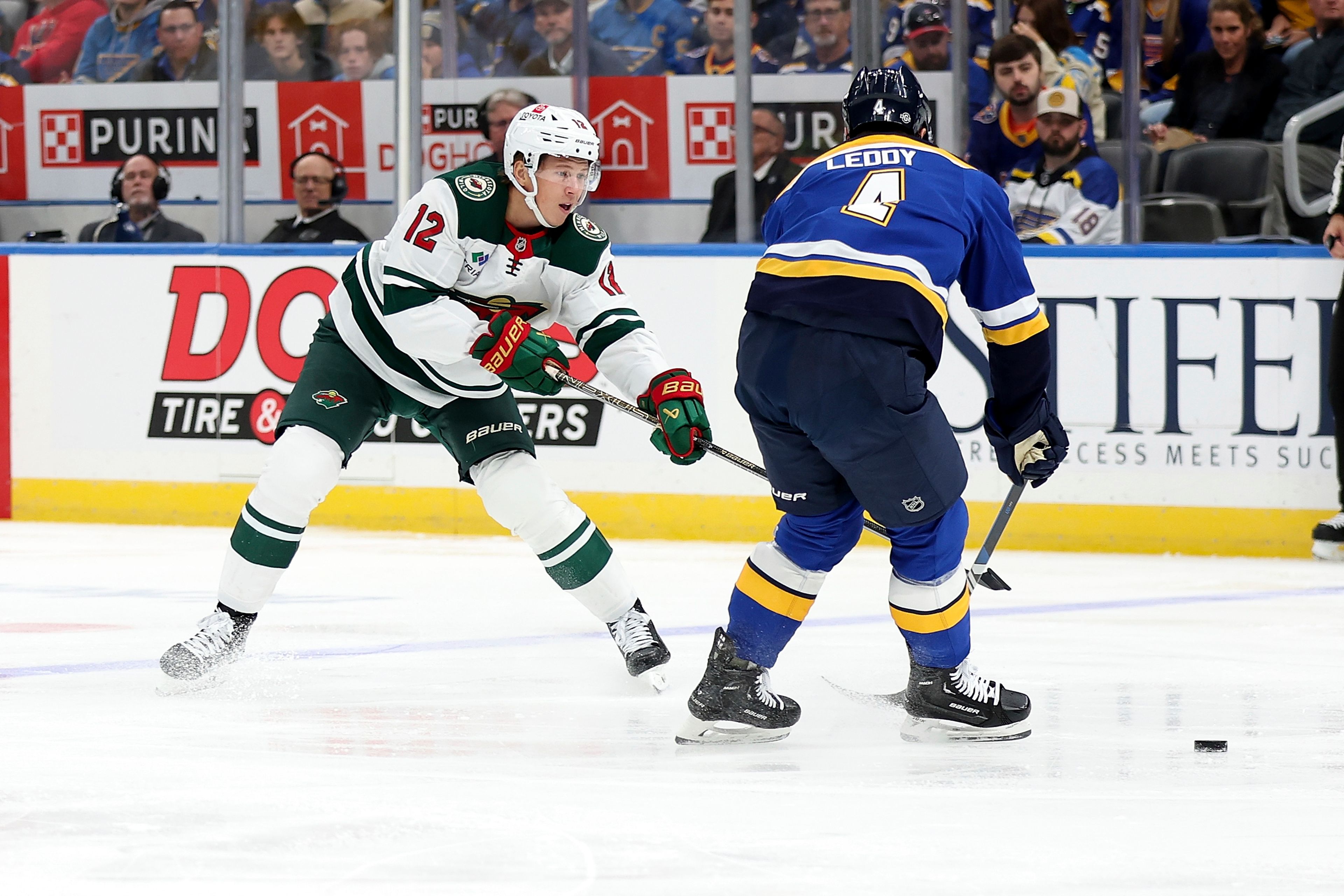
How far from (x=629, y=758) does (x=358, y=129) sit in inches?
164

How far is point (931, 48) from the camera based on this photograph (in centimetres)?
582

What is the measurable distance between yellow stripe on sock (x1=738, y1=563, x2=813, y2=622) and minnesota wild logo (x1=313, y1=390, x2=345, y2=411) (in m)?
1.04

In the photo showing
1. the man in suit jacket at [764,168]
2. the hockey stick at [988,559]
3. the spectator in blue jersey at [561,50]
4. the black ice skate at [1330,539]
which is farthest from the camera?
the spectator in blue jersey at [561,50]

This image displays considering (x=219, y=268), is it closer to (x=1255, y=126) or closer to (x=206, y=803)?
(x=1255, y=126)

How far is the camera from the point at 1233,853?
2164 mm

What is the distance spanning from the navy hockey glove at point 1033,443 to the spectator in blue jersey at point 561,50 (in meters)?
3.62

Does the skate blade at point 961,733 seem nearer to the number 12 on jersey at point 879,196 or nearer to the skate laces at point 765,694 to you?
the skate laces at point 765,694

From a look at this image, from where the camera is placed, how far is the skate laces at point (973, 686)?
2.81 m

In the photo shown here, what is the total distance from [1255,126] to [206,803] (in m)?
4.30

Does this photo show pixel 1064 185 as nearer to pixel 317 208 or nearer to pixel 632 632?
pixel 317 208

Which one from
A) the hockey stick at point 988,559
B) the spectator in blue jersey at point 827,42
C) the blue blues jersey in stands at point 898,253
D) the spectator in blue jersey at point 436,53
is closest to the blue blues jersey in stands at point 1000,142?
the spectator in blue jersey at point 827,42

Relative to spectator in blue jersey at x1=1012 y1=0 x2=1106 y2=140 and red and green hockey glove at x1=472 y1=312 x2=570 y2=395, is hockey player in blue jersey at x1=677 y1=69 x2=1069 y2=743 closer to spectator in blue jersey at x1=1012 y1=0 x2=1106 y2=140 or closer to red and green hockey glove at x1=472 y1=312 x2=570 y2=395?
red and green hockey glove at x1=472 y1=312 x2=570 y2=395

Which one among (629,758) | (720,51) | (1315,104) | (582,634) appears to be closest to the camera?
(629,758)

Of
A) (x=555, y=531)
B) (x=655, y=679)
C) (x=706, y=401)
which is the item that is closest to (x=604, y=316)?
(x=555, y=531)
